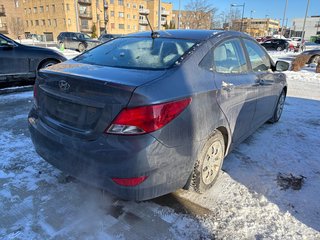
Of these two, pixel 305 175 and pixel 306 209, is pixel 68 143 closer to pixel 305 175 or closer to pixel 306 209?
pixel 306 209

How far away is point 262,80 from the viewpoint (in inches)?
143

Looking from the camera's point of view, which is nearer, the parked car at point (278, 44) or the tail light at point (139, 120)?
the tail light at point (139, 120)

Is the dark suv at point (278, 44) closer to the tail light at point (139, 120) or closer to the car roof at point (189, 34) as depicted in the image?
the car roof at point (189, 34)

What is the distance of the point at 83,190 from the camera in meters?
2.78

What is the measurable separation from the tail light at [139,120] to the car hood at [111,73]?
0.70ft

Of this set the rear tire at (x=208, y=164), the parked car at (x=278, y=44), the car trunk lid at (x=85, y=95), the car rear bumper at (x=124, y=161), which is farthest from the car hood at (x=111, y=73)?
the parked car at (x=278, y=44)

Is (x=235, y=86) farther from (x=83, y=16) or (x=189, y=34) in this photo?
(x=83, y=16)

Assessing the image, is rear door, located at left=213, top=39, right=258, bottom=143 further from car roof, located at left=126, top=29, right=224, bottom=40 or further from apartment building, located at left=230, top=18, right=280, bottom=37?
apartment building, located at left=230, top=18, right=280, bottom=37

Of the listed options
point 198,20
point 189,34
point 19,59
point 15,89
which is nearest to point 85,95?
point 189,34

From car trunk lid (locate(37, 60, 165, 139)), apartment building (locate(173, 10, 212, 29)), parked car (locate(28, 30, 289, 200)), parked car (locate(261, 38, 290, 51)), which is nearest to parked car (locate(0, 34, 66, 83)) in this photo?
parked car (locate(28, 30, 289, 200))

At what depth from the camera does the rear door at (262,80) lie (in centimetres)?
354

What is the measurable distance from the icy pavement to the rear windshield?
133cm

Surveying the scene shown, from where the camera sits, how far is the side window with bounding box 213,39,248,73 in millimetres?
2727

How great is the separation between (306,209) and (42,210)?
2.53 meters
